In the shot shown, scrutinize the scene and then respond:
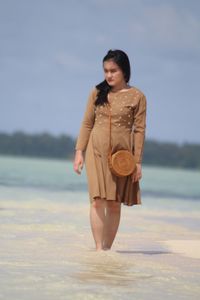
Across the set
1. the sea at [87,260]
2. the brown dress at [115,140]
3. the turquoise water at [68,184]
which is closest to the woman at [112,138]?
the brown dress at [115,140]

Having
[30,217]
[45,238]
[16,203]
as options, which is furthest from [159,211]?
[45,238]

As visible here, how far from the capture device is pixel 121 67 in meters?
6.62

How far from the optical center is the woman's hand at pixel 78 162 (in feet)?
21.7

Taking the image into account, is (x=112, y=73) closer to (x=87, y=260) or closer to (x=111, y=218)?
(x=111, y=218)

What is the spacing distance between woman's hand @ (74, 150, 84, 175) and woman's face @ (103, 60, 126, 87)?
619 mm

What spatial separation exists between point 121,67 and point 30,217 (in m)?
3.73

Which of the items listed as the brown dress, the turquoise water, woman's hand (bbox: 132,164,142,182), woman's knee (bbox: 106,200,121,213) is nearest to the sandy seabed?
woman's knee (bbox: 106,200,121,213)

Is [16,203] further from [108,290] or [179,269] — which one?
[108,290]

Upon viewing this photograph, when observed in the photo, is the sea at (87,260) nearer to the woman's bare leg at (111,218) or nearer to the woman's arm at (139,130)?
the woman's bare leg at (111,218)

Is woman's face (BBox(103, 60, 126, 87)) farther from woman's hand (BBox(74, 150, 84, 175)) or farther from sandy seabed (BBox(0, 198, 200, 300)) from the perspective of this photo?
sandy seabed (BBox(0, 198, 200, 300))

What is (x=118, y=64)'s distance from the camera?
21.6 feet

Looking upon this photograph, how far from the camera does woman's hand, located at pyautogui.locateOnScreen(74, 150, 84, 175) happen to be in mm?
6625

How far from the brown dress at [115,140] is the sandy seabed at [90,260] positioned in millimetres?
492

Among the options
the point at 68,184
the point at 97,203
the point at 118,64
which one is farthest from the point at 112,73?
the point at 68,184
